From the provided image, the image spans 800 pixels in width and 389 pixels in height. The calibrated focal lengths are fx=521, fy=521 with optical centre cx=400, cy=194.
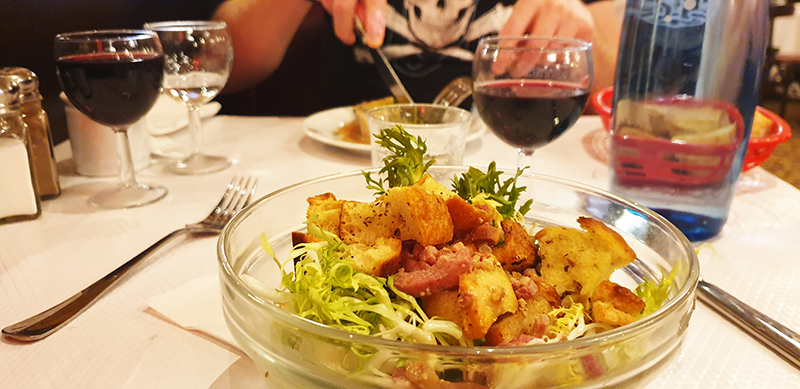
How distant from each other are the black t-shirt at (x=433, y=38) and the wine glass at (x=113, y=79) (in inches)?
60.7

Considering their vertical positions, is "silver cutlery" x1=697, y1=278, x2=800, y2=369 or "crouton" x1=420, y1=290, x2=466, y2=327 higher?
"crouton" x1=420, y1=290, x2=466, y2=327

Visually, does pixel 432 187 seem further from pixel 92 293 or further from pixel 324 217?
pixel 92 293

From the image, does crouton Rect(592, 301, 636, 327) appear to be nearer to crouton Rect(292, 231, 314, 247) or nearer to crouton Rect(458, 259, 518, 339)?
crouton Rect(458, 259, 518, 339)

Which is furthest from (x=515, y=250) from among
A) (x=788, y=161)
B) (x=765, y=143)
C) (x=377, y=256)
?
(x=788, y=161)

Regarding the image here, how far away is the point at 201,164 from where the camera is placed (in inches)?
59.6

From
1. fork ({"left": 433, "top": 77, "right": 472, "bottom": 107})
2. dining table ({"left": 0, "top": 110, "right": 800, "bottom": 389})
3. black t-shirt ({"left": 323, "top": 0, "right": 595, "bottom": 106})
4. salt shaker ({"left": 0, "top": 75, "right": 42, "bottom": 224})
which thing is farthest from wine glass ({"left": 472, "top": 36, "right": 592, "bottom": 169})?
black t-shirt ({"left": 323, "top": 0, "right": 595, "bottom": 106})

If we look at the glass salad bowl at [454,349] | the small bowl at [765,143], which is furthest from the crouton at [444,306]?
the small bowl at [765,143]

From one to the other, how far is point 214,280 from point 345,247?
36cm

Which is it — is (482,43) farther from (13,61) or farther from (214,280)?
(13,61)

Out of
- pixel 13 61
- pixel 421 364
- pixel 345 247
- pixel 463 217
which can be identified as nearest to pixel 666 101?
pixel 463 217

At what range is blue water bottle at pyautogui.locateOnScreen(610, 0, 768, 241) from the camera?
0.97 metres

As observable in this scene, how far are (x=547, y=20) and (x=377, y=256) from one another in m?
1.47

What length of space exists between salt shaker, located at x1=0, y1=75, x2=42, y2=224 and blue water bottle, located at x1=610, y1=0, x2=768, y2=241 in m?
1.25

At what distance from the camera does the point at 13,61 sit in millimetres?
1549
